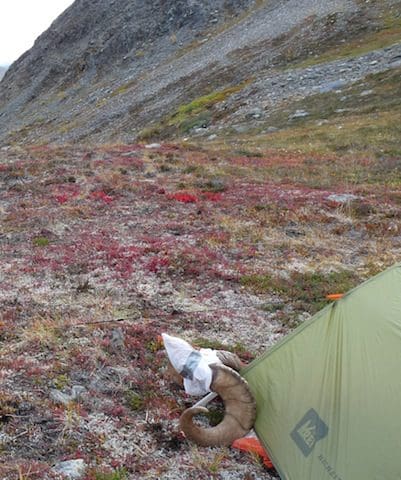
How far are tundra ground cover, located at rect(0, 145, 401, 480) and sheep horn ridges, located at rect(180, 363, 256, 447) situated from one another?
0.17 m

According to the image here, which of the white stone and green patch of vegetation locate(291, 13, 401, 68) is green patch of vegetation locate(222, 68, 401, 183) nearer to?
green patch of vegetation locate(291, 13, 401, 68)

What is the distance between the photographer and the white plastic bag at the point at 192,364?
6.79m

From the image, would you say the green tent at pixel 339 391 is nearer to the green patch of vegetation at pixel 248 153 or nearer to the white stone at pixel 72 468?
the white stone at pixel 72 468

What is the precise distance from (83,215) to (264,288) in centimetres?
783

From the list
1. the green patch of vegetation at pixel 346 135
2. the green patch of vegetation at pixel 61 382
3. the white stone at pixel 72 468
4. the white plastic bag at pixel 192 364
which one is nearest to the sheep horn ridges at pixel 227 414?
the white plastic bag at pixel 192 364

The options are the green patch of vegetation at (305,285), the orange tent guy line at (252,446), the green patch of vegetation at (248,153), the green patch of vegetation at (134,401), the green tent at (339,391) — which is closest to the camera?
the green tent at (339,391)

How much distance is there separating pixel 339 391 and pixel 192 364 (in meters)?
2.09

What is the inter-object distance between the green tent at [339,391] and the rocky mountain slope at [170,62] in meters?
31.3

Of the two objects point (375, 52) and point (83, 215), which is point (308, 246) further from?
point (375, 52)

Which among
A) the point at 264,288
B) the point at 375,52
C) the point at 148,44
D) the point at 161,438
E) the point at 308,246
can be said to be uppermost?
the point at 148,44

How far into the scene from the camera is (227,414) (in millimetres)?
6492

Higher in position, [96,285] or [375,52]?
[96,285]

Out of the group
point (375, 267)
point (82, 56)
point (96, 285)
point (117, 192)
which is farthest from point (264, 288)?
point (82, 56)

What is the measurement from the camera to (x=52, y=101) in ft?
224
